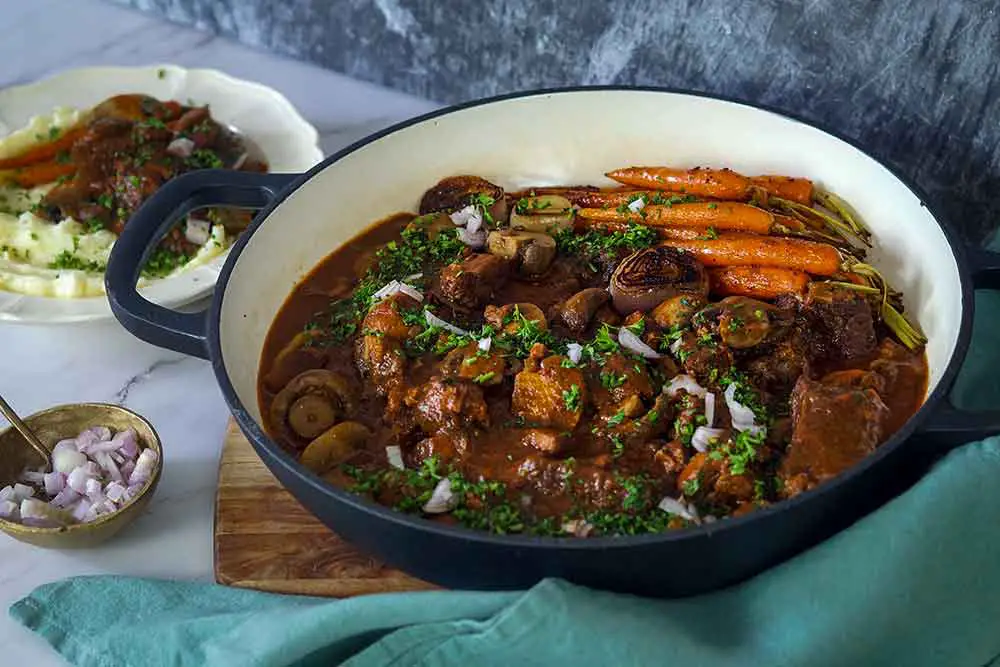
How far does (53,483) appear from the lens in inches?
88.2

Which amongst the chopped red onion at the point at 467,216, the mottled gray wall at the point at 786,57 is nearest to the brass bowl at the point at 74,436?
the chopped red onion at the point at 467,216

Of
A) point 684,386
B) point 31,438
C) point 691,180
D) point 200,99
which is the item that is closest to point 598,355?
point 684,386

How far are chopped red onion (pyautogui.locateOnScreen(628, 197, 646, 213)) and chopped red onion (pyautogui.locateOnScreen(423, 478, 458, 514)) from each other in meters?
0.90

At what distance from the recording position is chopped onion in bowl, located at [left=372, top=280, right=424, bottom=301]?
238cm

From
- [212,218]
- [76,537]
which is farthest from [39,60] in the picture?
[76,537]

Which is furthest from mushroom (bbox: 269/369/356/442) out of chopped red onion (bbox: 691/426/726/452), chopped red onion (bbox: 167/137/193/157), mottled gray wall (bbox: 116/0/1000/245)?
mottled gray wall (bbox: 116/0/1000/245)

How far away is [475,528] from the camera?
190 cm

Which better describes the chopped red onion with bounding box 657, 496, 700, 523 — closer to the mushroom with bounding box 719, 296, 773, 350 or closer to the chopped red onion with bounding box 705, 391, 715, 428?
the chopped red onion with bounding box 705, 391, 715, 428

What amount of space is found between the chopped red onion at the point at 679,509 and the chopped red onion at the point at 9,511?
120 centimetres

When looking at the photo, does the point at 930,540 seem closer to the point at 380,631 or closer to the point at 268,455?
the point at 380,631

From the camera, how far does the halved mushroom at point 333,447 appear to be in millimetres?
2045

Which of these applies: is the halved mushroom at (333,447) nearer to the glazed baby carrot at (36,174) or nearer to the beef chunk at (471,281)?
the beef chunk at (471,281)

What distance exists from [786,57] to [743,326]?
86 centimetres

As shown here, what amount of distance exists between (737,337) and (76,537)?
1.29m
